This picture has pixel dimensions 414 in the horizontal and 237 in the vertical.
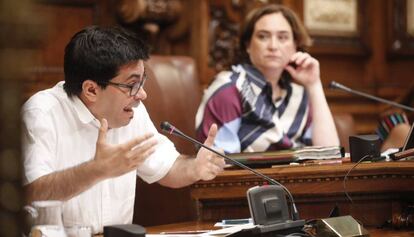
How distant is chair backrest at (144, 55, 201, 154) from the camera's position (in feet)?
9.41

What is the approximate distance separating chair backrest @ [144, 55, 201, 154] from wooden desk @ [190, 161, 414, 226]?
0.71 meters

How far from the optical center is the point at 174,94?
9.69 ft

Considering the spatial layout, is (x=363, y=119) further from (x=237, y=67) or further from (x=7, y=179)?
(x=7, y=179)

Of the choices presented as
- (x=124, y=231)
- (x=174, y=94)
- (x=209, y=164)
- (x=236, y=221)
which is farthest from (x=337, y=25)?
(x=124, y=231)

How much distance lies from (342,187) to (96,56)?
2.50 feet

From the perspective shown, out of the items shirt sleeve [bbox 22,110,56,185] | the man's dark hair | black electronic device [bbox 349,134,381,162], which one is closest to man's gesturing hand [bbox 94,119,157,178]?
shirt sleeve [bbox 22,110,56,185]

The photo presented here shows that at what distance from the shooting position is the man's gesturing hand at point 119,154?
166 cm

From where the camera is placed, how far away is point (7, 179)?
47 centimetres

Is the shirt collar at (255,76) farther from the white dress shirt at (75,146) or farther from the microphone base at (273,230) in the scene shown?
the microphone base at (273,230)

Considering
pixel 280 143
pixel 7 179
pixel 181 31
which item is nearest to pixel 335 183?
pixel 280 143

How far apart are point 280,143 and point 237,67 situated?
0.39 meters

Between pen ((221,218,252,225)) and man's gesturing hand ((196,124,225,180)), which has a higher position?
man's gesturing hand ((196,124,225,180))

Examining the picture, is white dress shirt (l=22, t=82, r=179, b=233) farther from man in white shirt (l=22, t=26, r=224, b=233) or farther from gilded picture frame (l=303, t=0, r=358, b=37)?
gilded picture frame (l=303, t=0, r=358, b=37)

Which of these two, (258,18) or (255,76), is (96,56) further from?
(258,18)
